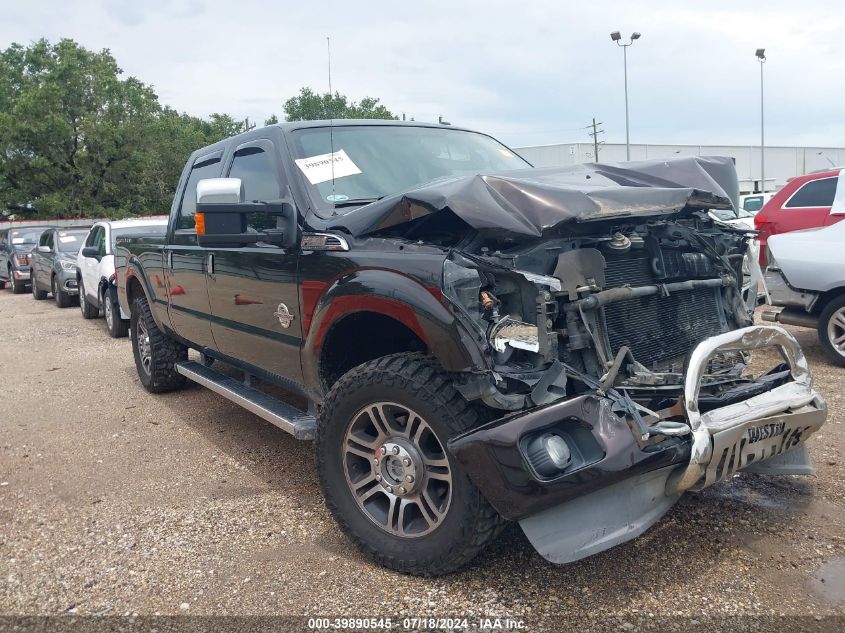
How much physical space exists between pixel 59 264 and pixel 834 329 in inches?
513

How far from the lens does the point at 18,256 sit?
18000mm

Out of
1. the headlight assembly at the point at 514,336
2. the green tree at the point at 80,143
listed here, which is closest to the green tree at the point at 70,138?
the green tree at the point at 80,143

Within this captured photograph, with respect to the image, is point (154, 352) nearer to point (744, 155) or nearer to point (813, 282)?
point (813, 282)

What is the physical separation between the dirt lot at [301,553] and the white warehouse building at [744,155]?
120 ft

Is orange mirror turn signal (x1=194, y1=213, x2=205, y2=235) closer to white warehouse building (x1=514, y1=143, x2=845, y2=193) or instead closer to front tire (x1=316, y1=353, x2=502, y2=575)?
front tire (x1=316, y1=353, x2=502, y2=575)

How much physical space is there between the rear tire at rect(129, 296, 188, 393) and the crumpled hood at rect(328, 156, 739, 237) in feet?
10.9

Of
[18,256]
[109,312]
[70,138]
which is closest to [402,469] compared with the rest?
[109,312]

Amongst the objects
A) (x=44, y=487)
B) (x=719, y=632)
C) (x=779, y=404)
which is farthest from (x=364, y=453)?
(x=44, y=487)

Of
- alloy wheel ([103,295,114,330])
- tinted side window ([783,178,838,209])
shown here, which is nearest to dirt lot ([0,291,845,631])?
tinted side window ([783,178,838,209])

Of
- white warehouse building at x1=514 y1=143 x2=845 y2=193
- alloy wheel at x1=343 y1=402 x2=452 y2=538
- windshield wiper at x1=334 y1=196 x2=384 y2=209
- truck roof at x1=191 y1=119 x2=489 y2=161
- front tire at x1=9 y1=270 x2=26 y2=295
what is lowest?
alloy wheel at x1=343 y1=402 x2=452 y2=538

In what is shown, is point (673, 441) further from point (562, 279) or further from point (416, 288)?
point (416, 288)

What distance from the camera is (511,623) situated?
2711 mm

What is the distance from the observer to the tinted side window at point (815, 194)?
351 inches

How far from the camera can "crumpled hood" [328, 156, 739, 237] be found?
285cm
